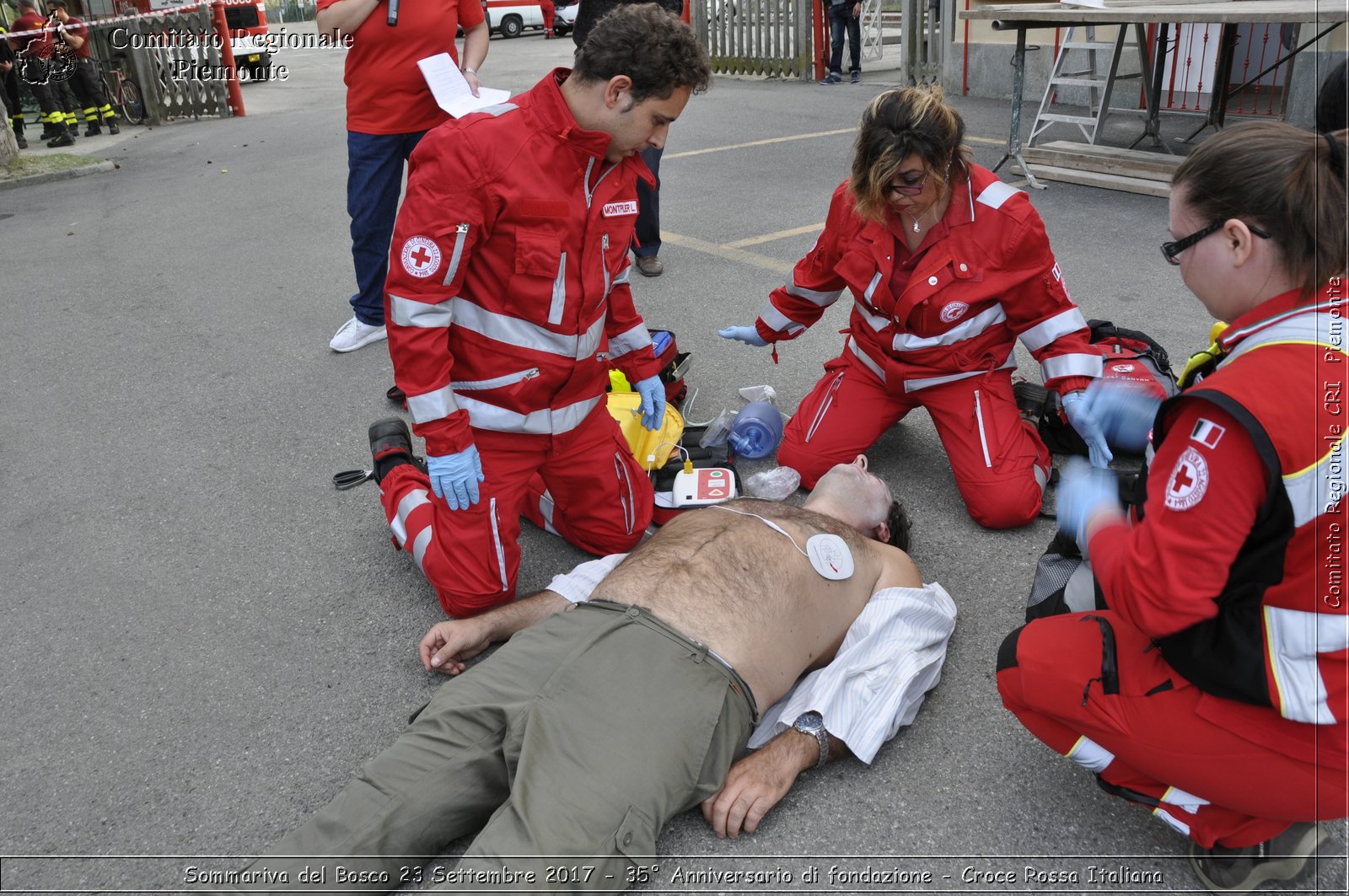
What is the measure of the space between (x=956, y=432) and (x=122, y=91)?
14.0 m

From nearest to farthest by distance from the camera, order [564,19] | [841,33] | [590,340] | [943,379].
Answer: [590,340] < [943,379] < [841,33] < [564,19]

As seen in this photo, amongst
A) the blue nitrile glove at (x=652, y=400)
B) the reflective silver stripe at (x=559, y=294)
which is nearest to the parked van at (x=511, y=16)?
the blue nitrile glove at (x=652, y=400)

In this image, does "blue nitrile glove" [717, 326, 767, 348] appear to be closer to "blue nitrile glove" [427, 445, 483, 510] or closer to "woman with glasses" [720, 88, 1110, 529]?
"woman with glasses" [720, 88, 1110, 529]

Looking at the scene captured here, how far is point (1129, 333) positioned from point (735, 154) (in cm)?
616

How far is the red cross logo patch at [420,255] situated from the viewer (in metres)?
2.73

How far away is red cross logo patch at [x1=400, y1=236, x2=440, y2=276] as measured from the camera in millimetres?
2727

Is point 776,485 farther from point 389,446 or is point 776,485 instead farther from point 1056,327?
point 389,446

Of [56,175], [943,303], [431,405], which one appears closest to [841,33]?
[56,175]

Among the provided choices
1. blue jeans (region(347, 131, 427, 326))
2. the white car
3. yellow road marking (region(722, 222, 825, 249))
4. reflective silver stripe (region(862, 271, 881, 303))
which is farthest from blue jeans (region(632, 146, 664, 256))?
the white car

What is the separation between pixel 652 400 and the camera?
3.53 metres

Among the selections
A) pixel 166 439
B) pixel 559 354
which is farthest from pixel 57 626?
pixel 559 354

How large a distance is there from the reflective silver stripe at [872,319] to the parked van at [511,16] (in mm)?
21482

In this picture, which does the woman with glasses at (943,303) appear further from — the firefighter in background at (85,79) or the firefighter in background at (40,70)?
the firefighter in background at (85,79)

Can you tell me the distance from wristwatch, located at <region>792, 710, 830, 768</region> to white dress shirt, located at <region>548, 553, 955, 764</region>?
0.05ft
